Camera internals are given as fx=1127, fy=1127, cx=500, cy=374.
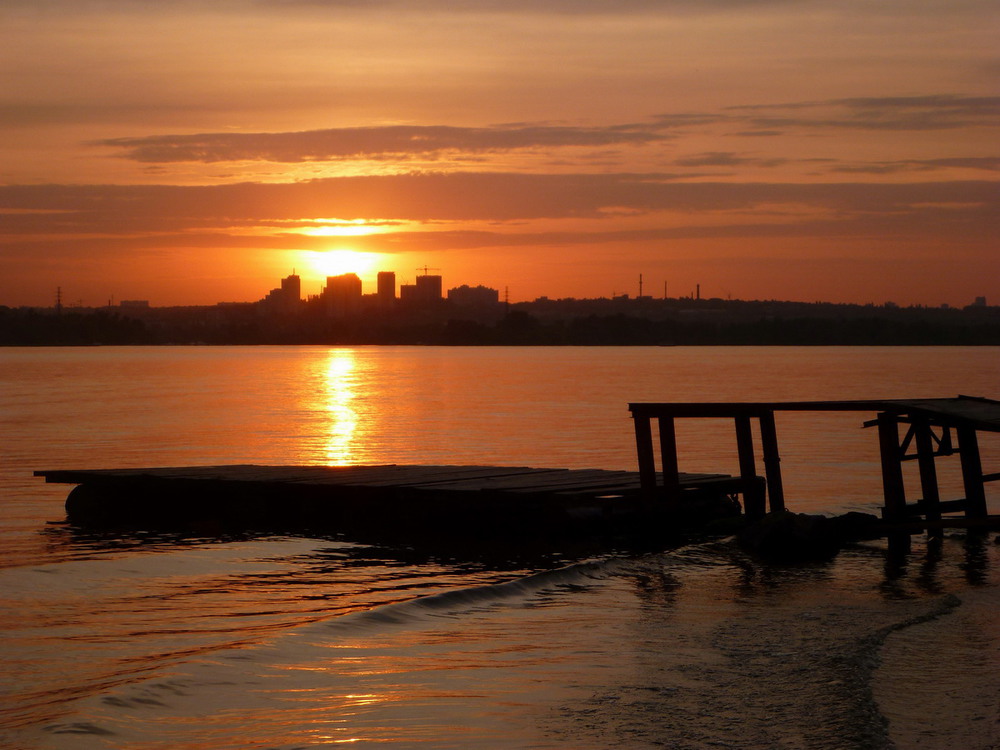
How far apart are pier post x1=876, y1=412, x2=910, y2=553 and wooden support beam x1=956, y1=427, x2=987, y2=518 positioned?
2667 mm

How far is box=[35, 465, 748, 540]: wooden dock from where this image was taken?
21.1 meters

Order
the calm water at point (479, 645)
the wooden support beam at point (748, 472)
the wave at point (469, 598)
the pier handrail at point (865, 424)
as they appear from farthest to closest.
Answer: the wooden support beam at point (748, 472) → the pier handrail at point (865, 424) → the wave at point (469, 598) → the calm water at point (479, 645)

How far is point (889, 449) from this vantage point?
65.1ft

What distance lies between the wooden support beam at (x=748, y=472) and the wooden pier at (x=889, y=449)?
0.06 ft

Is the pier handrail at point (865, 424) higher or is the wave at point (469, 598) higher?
the pier handrail at point (865, 424)

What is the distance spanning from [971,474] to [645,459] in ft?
22.4

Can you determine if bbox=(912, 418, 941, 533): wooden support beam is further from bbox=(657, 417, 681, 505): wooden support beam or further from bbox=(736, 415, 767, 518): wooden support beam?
bbox=(657, 417, 681, 505): wooden support beam

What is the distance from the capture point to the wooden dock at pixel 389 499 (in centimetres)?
2106

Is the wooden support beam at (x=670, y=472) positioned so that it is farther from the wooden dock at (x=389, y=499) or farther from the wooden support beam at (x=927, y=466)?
the wooden support beam at (x=927, y=466)

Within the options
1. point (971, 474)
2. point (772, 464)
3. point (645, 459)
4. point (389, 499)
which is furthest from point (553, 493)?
point (971, 474)

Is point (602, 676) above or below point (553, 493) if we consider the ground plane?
below

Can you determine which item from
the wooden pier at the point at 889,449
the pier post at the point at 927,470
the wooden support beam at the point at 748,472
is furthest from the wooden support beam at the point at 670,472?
the pier post at the point at 927,470

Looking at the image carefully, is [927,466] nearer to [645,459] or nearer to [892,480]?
[892,480]

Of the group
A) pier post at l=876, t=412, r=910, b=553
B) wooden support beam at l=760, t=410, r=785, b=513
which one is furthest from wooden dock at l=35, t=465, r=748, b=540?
pier post at l=876, t=412, r=910, b=553
